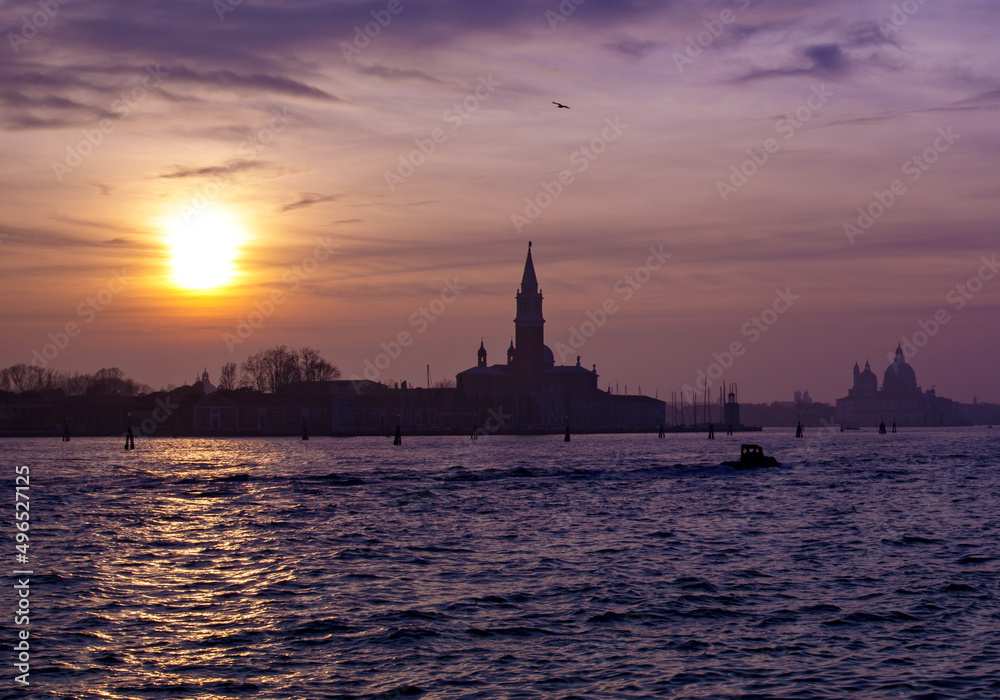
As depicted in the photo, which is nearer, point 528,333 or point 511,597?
point 511,597

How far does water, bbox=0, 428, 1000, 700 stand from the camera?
13383 millimetres

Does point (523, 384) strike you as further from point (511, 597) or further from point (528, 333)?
point (511, 597)

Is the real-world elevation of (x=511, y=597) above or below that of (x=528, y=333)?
below

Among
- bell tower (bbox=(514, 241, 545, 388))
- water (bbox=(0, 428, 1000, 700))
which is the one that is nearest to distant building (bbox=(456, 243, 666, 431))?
bell tower (bbox=(514, 241, 545, 388))

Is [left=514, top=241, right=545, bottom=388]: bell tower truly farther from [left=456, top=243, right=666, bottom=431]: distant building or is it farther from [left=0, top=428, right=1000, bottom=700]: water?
[left=0, top=428, right=1000, bottom=700]: water

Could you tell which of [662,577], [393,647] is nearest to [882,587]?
[662,577]

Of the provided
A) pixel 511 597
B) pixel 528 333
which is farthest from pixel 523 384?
pixel 511 597

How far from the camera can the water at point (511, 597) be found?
43.9ft

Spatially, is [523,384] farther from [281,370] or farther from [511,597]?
[511,597]

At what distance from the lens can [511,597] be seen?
60.6 feet

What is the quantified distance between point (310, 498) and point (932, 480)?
29254mm

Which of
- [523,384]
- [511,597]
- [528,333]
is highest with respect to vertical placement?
[528,333]

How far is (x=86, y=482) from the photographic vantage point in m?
45.4

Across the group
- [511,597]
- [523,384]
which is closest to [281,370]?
[523,384]
